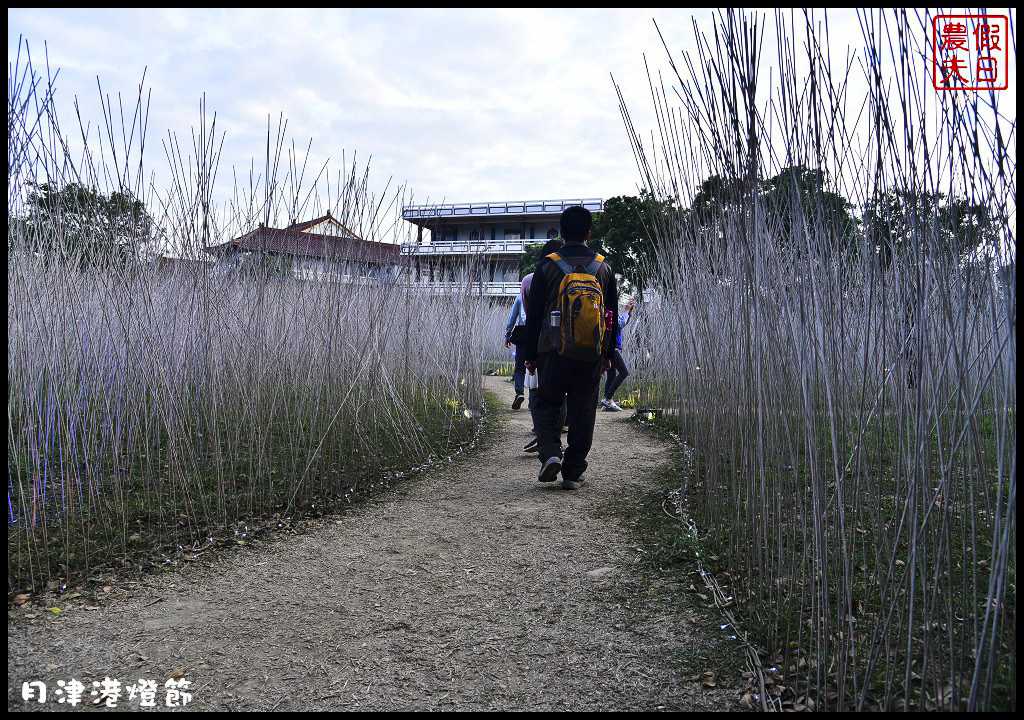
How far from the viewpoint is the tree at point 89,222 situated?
2.42 meters

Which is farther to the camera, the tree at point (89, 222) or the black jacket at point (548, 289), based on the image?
the black jacket at point (548, 289)

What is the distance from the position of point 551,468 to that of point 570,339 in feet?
2.30

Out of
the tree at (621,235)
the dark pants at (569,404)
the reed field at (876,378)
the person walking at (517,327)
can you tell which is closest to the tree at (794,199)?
the reed field at (876,378)

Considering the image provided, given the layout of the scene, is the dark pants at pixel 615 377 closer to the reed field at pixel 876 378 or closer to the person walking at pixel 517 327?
the person walking at pixel 517 327

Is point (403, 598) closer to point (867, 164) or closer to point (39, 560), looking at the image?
point (39, 560)

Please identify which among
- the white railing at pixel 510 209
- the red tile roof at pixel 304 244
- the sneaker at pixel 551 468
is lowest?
the sneaker at pixel 551 468

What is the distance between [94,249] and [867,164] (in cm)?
285

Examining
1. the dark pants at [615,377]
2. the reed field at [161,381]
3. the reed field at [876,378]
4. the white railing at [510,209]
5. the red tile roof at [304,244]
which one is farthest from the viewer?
the white railing at [510,209]

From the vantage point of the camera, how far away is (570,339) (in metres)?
3.01

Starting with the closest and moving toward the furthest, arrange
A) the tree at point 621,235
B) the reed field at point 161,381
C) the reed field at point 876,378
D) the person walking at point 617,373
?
the reed field at point 876,378, the reed field at point 161,381, the person walking at point 617,373, the tree at point 621,235

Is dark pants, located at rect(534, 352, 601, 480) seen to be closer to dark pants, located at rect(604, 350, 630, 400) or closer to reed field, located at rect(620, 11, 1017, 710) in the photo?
reed field, located at rect(620, 11, 1017, 710)

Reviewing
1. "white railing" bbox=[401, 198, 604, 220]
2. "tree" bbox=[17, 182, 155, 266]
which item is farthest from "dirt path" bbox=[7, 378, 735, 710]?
"white railing" bbox=[401, 198, 604, 220]

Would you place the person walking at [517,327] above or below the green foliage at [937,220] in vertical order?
below

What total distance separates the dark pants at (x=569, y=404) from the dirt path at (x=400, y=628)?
1.97ft
